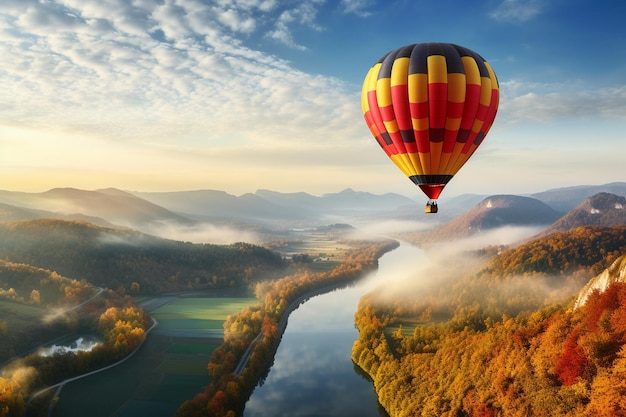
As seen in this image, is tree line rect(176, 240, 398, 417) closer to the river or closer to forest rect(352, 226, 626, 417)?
the river

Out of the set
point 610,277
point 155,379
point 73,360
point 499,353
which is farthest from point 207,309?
point 610,277

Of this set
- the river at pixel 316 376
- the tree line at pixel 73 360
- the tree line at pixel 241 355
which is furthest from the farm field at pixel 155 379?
the river at pixel 316 376

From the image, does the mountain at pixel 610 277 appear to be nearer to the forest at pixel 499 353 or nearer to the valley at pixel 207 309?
the forest at pixel 499 353

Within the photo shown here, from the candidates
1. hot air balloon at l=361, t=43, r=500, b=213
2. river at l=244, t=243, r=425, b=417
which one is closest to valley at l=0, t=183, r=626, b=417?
river at l=244, t=243, r=425, b=417

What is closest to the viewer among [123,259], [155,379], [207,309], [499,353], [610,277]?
[610,277]

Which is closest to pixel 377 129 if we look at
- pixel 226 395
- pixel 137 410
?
pixel 226 395

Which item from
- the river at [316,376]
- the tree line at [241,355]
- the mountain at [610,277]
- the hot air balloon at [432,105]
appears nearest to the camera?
the hot air balloon at [432,105]

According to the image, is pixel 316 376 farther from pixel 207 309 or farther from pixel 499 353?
pixel 207 309
